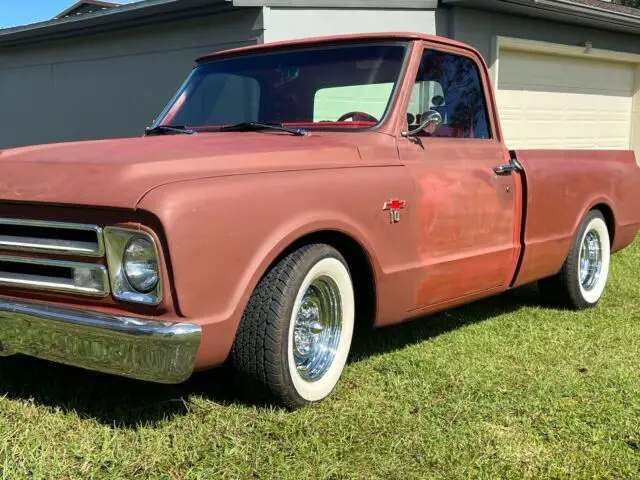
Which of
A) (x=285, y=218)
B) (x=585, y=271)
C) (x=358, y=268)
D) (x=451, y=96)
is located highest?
(x=451, y=96)

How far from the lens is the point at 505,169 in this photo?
4.43 metres

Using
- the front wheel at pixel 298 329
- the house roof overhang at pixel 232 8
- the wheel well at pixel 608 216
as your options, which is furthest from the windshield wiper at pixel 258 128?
the house roof overhang at pixel 232 8

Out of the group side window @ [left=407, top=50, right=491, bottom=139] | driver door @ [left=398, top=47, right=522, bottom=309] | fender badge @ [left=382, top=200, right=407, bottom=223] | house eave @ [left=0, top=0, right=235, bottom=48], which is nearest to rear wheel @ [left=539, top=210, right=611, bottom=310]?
driver door @ [left=398, top=47, right=522, bottom=309]

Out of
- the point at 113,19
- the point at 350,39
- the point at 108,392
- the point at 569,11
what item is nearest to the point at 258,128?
the point at 350,39

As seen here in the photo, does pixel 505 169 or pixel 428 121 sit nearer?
pixel 428 121

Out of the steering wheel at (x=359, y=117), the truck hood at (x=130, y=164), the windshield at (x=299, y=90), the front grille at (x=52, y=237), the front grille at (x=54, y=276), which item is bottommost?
the front grille at (x=54, y=276)

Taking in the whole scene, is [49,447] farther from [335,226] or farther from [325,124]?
[325,124]

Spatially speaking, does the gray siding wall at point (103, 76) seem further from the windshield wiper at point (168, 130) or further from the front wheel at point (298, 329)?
the front wheel at point (298, 329)

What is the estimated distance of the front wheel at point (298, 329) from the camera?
2953mm

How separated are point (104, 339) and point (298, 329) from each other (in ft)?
3.13

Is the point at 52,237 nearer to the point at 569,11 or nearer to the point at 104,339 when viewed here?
the point at 104,339

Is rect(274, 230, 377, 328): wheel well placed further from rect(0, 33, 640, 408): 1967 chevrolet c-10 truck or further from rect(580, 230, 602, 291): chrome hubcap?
rect(580, 230, 602, 291): chrome hubcap

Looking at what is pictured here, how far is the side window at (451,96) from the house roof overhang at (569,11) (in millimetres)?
4442

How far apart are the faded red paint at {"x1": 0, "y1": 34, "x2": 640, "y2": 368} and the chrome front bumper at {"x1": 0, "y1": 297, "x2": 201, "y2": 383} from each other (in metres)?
0.07
